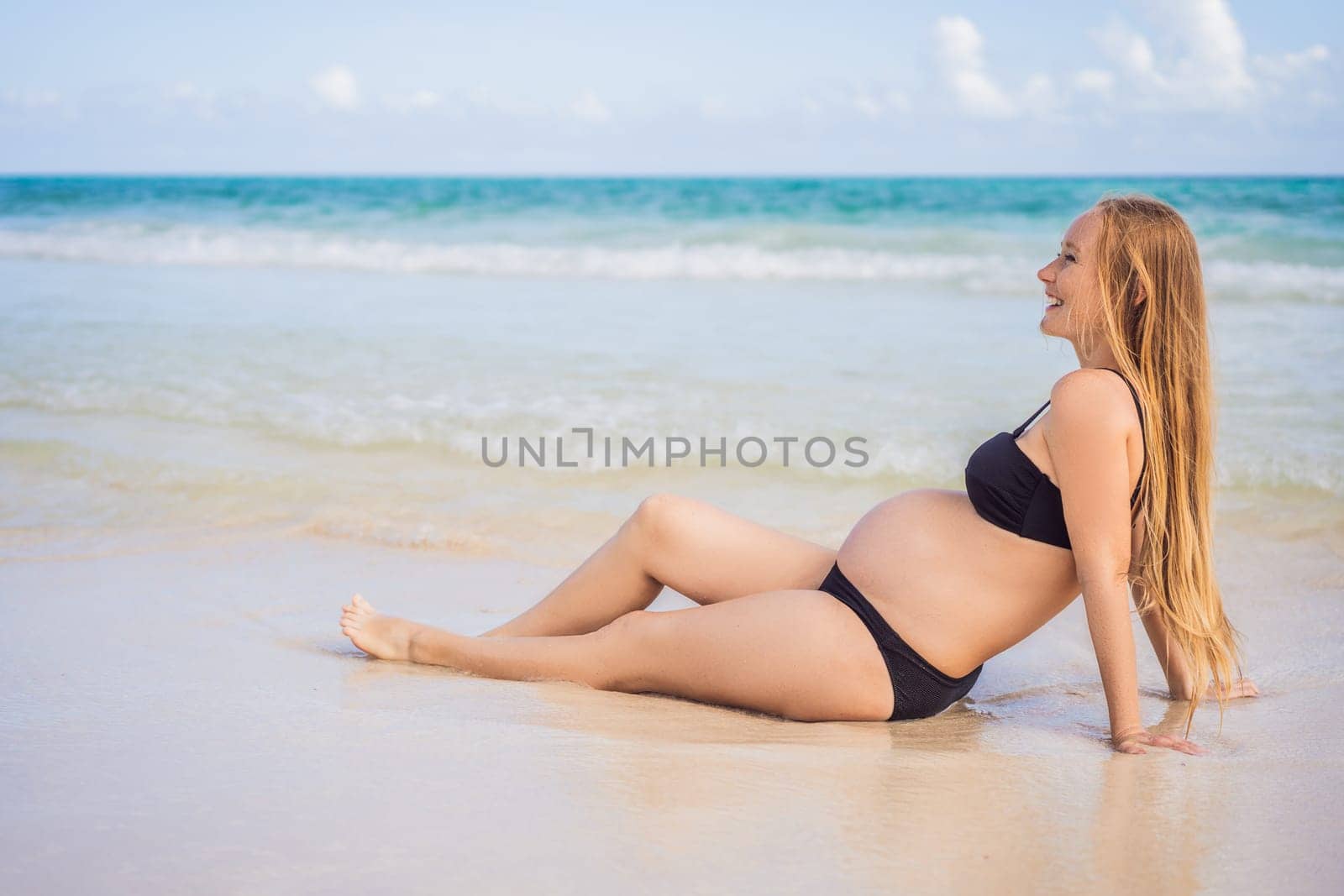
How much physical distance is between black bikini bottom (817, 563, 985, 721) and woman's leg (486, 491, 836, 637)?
219 millimetres

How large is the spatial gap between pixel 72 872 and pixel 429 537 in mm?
2727

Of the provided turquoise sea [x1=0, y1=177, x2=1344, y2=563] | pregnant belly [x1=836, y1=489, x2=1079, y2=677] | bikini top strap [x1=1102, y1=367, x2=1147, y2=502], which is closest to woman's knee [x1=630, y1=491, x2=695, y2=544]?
pregnant belly [x1=836, y1=489, x2=1079, y2=677]

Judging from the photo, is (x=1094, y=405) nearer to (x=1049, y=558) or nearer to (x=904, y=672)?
(x=1049, y=558)

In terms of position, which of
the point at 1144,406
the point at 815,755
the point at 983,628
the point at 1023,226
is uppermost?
the point at 1023,226

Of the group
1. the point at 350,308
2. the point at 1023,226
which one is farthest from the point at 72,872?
the point at 1023,226

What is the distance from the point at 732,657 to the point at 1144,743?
953 mm

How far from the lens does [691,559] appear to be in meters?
3.03

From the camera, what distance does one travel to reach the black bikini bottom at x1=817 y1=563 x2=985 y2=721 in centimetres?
265

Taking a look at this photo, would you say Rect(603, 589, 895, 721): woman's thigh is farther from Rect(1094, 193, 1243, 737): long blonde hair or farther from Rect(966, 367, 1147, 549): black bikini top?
Rect(1094, 193, 1243, 737): long blonde hair

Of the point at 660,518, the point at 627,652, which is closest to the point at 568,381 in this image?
the point at 660,518

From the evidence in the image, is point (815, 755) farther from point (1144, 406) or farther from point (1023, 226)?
point (1023, 226)

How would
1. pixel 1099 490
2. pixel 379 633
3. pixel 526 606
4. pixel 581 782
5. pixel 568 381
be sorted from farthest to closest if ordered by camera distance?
pixel 568 381 < pixel 526 606 < pixel 379 633 < pixel 1099 490 < pixel 581 782

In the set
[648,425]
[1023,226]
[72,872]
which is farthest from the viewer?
[1023,226]

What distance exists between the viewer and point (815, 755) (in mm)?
2451
